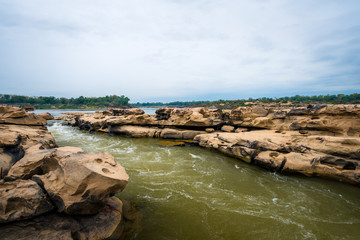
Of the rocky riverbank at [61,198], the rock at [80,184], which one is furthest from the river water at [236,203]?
the rock at [80,184]

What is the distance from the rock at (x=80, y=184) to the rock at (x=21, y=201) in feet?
0.56

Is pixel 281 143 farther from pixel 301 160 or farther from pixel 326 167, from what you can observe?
pixel 326 167

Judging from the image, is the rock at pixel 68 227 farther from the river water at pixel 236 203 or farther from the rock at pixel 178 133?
the rock at pixel 178 133

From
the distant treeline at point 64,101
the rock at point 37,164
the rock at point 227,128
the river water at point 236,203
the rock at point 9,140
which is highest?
the distant treeline at point 64,101

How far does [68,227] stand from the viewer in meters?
3.41

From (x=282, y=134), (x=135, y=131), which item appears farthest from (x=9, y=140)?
(x=282, y=134)

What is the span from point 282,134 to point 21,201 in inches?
469

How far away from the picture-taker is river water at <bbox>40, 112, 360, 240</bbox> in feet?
14.6

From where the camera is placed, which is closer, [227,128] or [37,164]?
[37,164]

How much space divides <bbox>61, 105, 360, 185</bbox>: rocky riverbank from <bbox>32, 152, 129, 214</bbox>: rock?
7782 mm

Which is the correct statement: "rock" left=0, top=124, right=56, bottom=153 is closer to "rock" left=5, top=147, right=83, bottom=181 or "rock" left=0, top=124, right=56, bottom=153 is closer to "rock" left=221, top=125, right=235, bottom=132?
"rock" left=5, top=147, right=83, bottom=181

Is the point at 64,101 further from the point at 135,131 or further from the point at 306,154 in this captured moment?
the point at 306,154

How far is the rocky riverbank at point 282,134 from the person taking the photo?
752 cm

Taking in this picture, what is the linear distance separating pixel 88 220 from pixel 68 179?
3.40 ft
